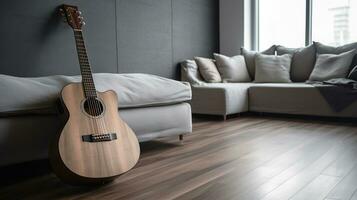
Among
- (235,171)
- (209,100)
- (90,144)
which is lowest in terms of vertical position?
(235,171)

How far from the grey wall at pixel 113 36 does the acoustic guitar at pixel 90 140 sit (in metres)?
1.20

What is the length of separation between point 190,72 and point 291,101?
4.01 feet

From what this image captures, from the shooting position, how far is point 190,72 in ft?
13.8

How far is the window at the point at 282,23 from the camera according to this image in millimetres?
4805

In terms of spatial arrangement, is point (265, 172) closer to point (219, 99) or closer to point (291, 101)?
point (219, 99)

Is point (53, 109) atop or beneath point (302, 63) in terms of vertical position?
beneath

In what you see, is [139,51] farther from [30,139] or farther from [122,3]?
[30,139]

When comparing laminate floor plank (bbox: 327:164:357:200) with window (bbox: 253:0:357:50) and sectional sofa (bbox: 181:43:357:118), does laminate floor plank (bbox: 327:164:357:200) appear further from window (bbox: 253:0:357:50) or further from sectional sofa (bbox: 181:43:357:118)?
window (bbox: 253:0:357:50)

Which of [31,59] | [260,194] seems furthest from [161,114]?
[31,59]

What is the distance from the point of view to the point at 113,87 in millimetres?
2094

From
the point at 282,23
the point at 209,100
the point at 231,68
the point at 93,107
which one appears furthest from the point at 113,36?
the point at 282,23

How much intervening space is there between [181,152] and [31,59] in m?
1.52

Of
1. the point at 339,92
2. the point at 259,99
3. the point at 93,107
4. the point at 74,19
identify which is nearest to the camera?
the point at 93,107

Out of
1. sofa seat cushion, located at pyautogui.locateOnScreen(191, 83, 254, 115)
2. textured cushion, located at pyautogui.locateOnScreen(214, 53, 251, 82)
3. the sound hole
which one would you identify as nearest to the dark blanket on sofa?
sofa seat cushion, located at pyautogui.locateOnScreen(191, 83, 254, 115)
